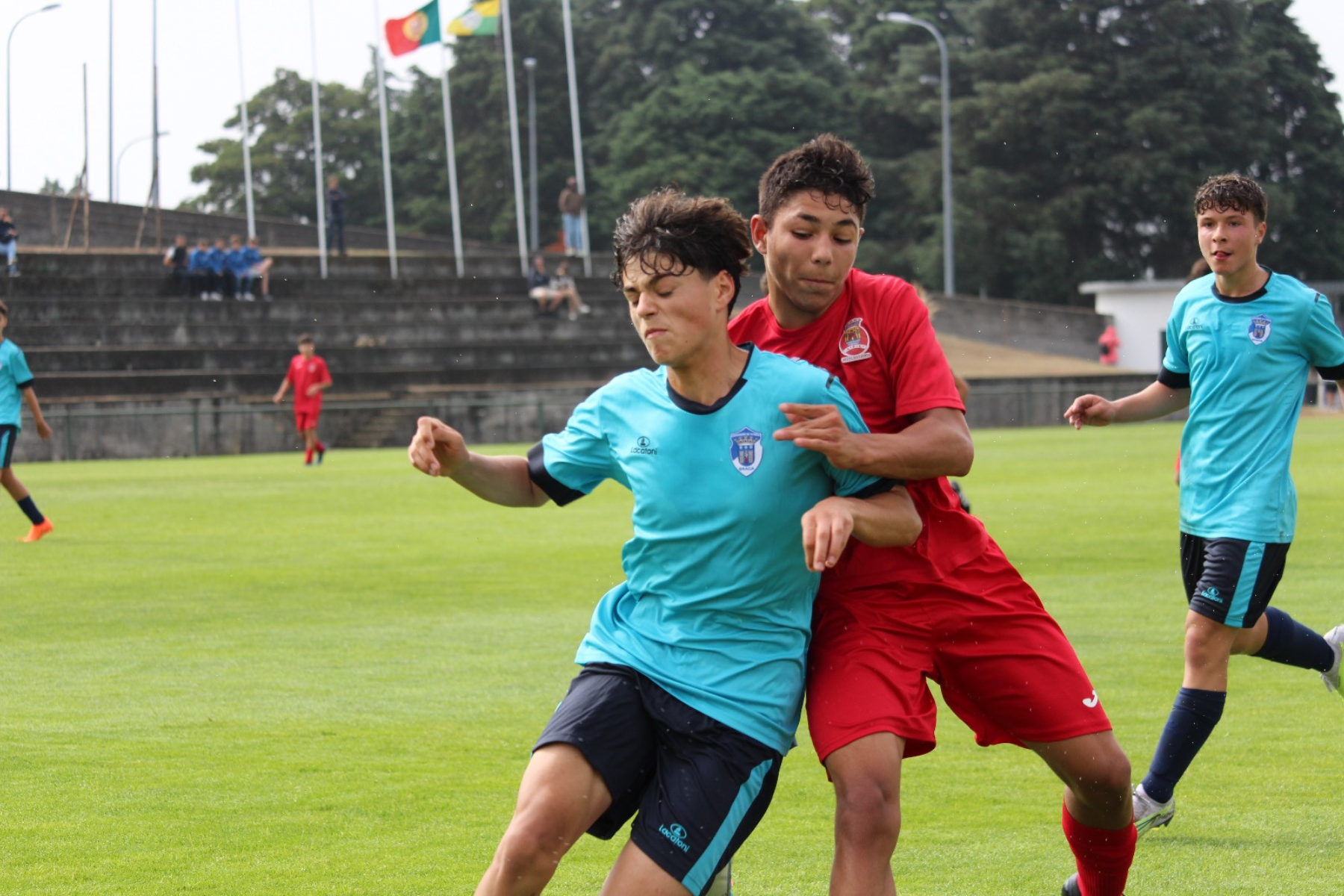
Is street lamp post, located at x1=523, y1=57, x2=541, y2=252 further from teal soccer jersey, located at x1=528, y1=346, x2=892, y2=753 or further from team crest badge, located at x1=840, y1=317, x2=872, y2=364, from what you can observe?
teal soccer jersey, located at x1=528, y1=346, x2=892, y2=753

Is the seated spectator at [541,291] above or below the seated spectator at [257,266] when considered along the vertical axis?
below

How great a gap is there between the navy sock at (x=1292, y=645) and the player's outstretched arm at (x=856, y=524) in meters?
2.73

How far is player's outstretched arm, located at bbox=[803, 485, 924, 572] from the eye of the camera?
338cm

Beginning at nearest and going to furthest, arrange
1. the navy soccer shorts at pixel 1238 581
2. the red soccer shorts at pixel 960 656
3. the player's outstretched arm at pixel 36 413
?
the red soccer shorts at pixel 960 656 → the navy soccer shorts at pixel 1238 581 → the player's outstretched arm at pixel 36 413

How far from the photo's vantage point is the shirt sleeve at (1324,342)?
600cm

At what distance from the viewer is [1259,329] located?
5984mm

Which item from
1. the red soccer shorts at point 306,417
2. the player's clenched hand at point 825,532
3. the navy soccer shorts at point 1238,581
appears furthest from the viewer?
the red soccer shorts at point 306,417

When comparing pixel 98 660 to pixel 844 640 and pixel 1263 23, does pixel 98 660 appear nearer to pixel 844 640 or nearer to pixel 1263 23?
pixel 844 640

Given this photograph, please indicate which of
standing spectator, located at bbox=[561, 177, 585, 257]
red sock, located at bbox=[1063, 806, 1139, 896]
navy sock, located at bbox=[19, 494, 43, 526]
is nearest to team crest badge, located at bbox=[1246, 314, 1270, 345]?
red sock, located at bbox=[1063, 806, 1139, 896]

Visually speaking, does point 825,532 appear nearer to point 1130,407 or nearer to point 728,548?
point 728,548

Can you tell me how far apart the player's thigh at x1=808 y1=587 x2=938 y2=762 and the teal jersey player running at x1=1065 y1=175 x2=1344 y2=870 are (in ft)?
6.61

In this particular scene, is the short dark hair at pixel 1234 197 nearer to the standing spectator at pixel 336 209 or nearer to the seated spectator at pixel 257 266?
the seated spectator at pixel 257 266

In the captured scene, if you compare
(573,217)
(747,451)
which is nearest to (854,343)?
(747,451)

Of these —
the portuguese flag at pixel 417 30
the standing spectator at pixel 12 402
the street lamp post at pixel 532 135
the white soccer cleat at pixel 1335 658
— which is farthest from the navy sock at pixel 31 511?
the street lamp post at pixel 532 135
